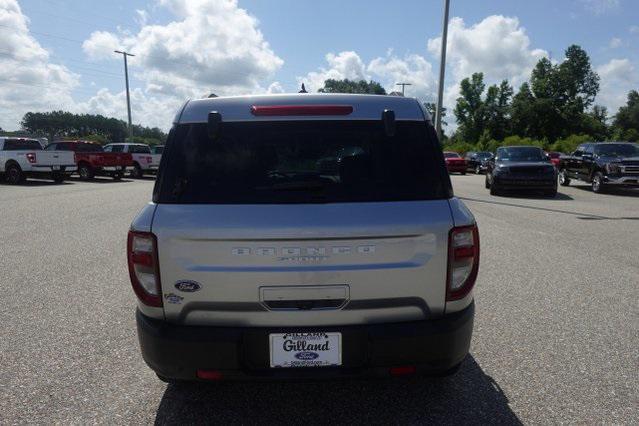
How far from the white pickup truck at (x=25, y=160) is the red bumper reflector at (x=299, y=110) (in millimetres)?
21611

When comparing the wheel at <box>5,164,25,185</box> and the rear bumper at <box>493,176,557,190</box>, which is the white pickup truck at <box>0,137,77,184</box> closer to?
the wheel at <box>5,164,25,185</box>

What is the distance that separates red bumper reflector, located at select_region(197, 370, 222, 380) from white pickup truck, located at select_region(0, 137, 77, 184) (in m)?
21.8

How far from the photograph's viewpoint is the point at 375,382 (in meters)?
3.25

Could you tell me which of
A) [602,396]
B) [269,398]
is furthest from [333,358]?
[602,396]

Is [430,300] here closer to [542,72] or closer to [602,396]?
[602,396]

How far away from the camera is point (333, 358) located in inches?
97.0

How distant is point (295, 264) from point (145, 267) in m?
0.80

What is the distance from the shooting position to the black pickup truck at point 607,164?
15.8 meters

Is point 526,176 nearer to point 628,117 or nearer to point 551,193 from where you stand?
point 551,193

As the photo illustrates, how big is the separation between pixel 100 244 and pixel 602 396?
7.34 meters

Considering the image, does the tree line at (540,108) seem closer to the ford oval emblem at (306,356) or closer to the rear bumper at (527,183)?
the rear bumper at (527,183)

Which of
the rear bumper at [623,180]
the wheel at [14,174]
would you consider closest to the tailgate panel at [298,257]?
the rear bumper at [623,180]

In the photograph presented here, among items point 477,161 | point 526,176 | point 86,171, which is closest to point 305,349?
point 526,176

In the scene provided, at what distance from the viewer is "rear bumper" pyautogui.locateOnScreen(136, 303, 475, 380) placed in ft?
8.00
